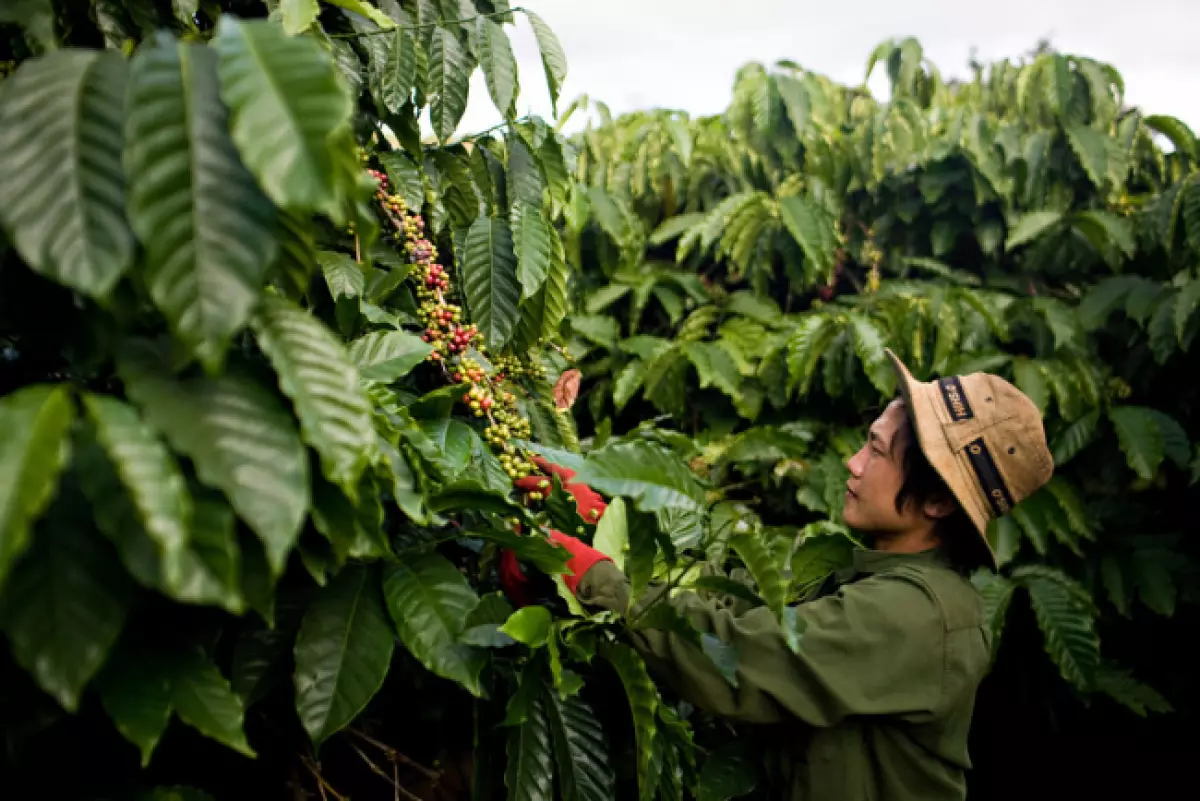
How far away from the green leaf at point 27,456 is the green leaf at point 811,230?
2.44 meters

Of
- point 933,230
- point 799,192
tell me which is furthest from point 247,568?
point 933,230

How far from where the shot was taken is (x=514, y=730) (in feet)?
3.56

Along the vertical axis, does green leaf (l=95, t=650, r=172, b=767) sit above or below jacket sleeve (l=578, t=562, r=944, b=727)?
above

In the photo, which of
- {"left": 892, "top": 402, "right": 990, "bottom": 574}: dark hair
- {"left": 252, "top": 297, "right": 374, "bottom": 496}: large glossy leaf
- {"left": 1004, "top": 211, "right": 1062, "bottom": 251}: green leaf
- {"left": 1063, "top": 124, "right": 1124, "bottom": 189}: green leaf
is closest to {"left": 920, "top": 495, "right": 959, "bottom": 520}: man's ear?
{"left": 892, "top": 402, "right": 990, "bottom": 574}: dark hair

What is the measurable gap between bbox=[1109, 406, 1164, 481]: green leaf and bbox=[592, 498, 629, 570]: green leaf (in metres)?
1.86

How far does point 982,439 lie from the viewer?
51.8 inches

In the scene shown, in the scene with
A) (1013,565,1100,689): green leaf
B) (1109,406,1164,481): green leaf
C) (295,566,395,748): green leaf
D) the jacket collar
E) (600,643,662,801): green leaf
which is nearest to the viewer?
(295,566,395,748): green leaf

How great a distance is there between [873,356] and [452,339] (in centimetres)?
151

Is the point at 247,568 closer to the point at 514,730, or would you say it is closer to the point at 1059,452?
the point at 514,730

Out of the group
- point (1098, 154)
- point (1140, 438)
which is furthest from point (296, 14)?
point (1098, 154)

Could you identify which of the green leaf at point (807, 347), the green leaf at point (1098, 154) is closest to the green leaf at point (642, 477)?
the green leaf at point (807, 347)

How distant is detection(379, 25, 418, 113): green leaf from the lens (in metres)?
1.21

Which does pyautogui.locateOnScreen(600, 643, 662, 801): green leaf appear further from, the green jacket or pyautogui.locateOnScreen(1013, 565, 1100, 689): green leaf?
pyautogui.locateOnScreen(1013, 565, 1100, 689): green leaf

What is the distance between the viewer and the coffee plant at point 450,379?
581 millimetres
